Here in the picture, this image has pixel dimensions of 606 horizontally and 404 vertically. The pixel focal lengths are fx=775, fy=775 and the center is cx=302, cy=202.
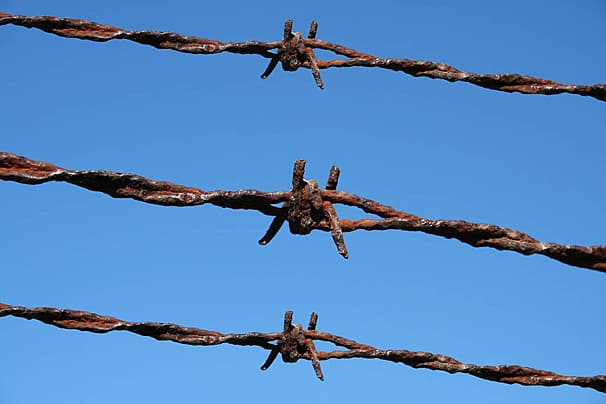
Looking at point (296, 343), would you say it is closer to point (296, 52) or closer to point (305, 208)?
point (305, 208)

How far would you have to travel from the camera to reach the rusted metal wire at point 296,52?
345 centimetres

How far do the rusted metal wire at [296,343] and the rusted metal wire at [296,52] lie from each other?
3.68 feet

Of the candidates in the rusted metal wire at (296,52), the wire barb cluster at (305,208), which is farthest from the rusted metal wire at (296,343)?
the rusted metal wire at (296,52)

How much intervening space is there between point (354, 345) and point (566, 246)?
0.94 metres

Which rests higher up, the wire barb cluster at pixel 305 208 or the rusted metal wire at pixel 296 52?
the rusted metal wire at pixel 296 52

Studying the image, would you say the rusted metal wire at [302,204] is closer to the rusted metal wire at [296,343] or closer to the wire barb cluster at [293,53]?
the rusted metal wire at [296,343]

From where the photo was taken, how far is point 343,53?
3570 millimetres

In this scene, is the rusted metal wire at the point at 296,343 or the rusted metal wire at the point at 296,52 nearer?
the rusted metal wire at the point at 296,343

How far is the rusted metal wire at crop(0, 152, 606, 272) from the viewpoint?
3.06m

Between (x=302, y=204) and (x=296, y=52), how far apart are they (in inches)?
32.5

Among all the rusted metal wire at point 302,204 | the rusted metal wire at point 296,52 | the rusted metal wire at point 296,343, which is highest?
the rusted metal wire at point 296,52

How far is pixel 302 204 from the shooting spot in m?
3.06

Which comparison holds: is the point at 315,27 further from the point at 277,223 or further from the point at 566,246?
the point at 566,246

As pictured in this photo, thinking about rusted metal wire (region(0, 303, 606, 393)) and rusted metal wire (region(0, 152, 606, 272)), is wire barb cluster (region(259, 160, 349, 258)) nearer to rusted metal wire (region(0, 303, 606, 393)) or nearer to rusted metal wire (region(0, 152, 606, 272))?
rusted metal wire (region(0, 152, 606, 272))
